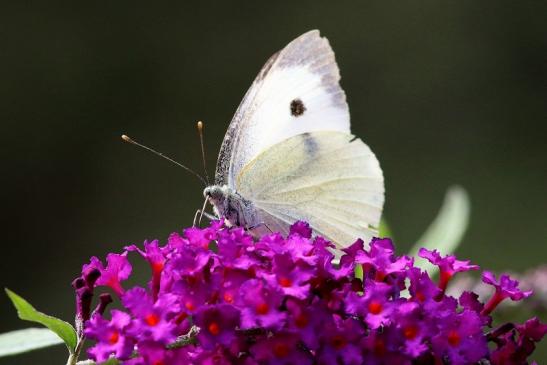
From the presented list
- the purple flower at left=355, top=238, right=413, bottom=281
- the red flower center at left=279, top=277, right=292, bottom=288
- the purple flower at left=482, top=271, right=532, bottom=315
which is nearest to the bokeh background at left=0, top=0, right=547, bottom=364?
the purple flower at left=482, top=271, right=532, bottom=315

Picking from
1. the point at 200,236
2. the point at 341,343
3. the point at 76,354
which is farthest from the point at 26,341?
the point at 341,343

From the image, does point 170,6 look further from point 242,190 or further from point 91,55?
point 242,190

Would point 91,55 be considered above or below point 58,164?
above

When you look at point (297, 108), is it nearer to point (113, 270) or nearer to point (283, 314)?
point (113, 270)

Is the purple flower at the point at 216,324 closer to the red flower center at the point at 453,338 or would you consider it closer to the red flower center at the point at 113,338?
the red flower center at the point at 113,338

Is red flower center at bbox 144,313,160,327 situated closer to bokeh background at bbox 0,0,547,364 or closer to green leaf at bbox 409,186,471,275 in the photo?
green leaf at bbox 409,186,471,275

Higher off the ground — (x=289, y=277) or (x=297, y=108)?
(x=297, y=108)

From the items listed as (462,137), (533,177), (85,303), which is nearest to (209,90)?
(462,137)
